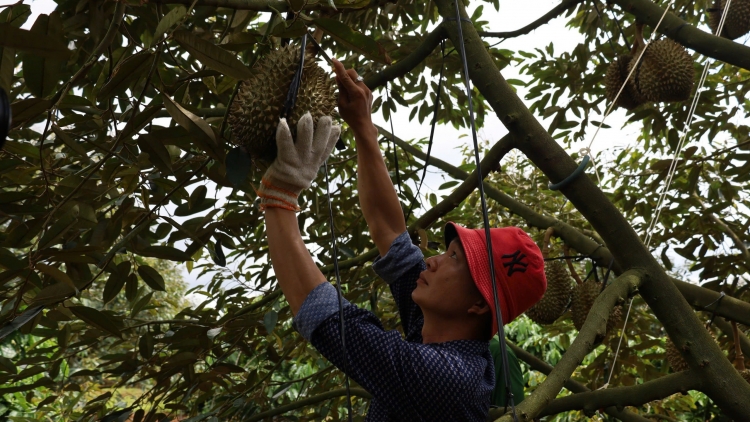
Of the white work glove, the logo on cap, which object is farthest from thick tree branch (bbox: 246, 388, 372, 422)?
the white work glove

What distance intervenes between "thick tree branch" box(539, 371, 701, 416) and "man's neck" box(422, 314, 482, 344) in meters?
0.29

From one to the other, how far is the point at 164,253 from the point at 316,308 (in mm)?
630

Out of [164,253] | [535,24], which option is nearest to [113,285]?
[164,253]

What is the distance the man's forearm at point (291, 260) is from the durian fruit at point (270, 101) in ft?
0.46

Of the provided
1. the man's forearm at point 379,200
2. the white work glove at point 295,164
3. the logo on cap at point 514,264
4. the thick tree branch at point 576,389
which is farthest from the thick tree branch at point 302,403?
the white work glove at point 295,164

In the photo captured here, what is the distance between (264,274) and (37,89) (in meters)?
1.82

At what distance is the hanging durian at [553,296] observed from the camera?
272cm

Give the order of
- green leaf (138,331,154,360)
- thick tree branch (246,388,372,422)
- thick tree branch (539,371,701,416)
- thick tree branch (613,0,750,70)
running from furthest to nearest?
1. thick tree branch (246,388,372,422)
2. green leaf (138,331,154,360)
3. thick tree branch (613,0,750,70)
4. thick tree branch (539,371,701,416)

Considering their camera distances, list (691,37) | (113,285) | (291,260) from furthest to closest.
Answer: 1. (691,37)
2. (113,285)
3. (291,260)

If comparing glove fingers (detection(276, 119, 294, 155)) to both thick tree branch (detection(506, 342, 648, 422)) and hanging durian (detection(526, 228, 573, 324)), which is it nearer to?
thick tree branch (detection(506, 342, 648, 422))

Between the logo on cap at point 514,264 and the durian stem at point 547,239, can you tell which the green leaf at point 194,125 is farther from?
the durian stem at point 547,239

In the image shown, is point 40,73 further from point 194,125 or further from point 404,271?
point 404,271

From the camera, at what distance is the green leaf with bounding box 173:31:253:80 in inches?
43.8

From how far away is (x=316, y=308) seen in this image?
50.1 inches
